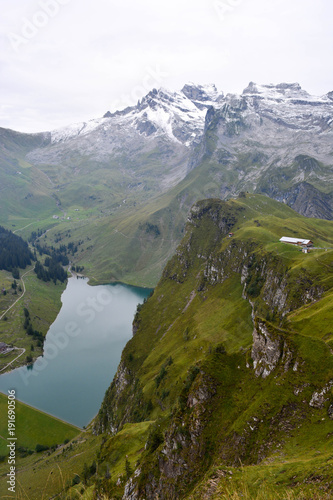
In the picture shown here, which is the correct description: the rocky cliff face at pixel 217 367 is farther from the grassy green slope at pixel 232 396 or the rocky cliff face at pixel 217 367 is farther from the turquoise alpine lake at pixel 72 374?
the turquoise alpine lake at pixel 72 374

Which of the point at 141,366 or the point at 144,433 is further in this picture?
the point at 141,366

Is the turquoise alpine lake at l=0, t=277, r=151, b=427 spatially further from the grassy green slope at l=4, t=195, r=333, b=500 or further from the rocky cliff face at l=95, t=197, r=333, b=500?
the rocky cliff face at l=95, t=197, r=333, b=500

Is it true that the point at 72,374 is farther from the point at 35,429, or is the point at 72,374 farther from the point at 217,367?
the point at 217,367

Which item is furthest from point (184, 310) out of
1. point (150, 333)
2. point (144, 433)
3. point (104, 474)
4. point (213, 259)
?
point (104, 474)

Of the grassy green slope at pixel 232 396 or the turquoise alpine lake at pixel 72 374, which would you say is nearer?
the grassy green slope at pixel 232 396

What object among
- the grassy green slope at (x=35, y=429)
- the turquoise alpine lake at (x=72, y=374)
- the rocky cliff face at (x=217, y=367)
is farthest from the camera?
the turquoise alpine lake at (x=72, y=374)

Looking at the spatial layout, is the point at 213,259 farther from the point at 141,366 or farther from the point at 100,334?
the point at 100,334

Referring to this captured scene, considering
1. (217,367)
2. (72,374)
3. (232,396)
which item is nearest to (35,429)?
(72,374)

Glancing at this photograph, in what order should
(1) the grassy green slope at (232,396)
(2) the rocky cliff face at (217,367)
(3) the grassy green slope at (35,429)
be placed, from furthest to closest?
1. (3) the grassy green slope at (35,429)
2. (2) the rocky cliff face at (217,367)
3. (1) the grassy green slope at (232,396)

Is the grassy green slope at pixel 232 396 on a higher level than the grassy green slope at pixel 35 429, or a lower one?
higher

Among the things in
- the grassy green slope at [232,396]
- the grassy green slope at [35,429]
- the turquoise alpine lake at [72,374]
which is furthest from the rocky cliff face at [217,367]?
the turquoise alpine lake at [72,374]

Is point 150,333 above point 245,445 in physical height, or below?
below
